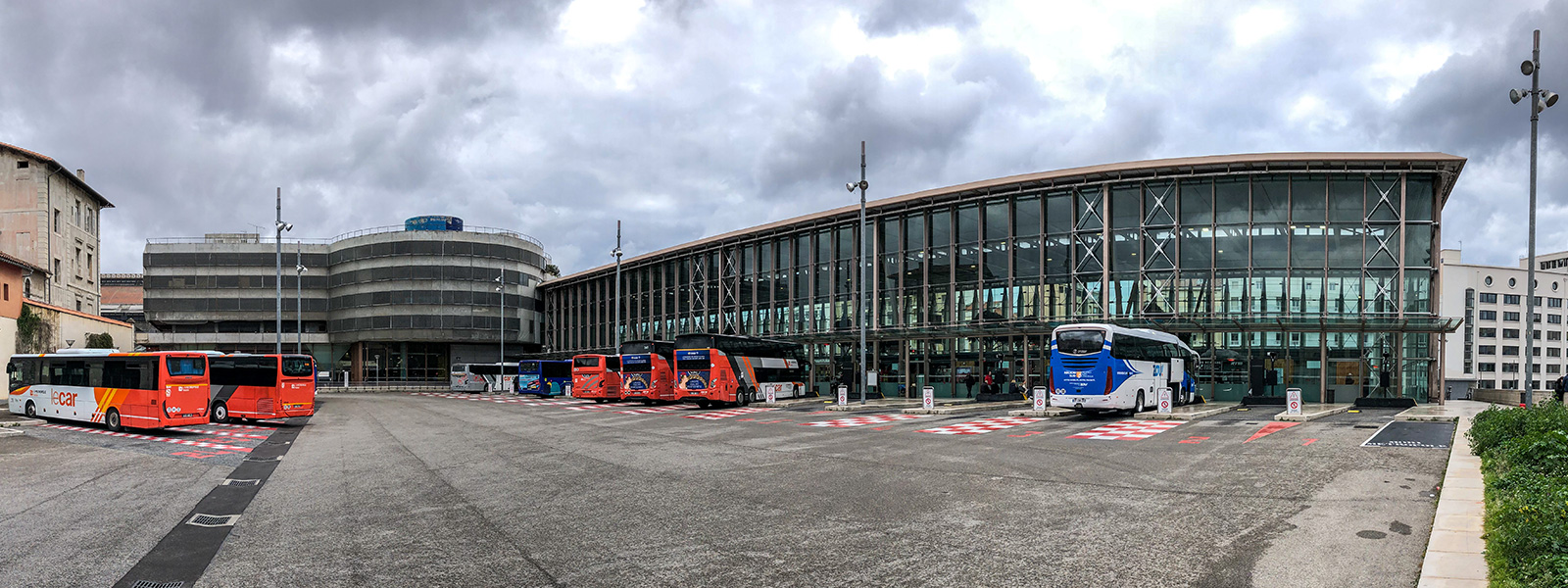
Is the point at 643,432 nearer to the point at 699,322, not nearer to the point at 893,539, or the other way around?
the point at 893,539

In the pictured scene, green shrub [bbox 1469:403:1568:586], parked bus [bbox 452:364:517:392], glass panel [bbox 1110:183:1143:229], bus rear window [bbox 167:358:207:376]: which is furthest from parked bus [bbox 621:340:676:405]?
green shrub [bbox 1469:403:1568:586]

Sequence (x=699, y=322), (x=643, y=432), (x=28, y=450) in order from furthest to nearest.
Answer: (x=699, y=322)
(x=643, y=432)
(x=28, y=450)

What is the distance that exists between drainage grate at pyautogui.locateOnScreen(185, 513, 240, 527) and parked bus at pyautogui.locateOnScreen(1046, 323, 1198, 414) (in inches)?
996

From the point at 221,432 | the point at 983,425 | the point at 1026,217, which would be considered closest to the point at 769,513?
the point at 983,425

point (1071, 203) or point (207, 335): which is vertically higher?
point (1071, 203)

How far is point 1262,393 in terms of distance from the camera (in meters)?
42.0

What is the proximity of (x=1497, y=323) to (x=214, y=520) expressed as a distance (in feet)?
465

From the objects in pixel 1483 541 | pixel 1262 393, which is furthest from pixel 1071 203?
pixel 1483 541

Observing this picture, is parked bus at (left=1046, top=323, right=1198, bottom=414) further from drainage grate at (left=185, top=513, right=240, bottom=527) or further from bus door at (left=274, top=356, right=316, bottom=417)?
bus door at (left=274, top=356, right=316, bottom=417)

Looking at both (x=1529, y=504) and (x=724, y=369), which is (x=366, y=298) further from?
(x=1529, y=504)

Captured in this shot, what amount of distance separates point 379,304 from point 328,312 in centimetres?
1004

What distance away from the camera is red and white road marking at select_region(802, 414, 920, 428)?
28.6 m

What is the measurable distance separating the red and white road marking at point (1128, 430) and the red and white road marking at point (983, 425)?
8.74 ft

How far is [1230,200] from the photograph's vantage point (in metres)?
43.2
